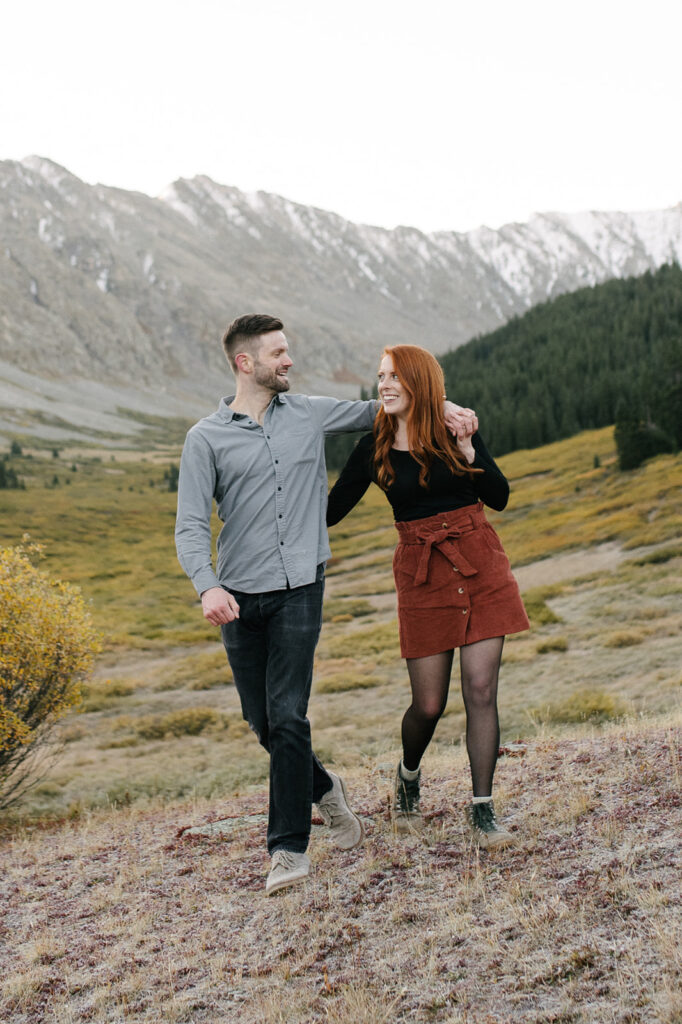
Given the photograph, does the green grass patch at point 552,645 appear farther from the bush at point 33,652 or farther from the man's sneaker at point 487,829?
the man's sneaker at point 487,829

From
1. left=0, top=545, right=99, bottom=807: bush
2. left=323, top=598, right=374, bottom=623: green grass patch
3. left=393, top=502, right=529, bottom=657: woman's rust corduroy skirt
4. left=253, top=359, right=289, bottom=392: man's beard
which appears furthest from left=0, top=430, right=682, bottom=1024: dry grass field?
left=323, top=598, right=374, bottom=623: green grass patch

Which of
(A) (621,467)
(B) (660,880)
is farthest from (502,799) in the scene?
(A) (621,467)

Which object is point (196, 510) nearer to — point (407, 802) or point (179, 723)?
point (407, 802)

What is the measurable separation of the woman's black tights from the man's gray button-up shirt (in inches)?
40.1

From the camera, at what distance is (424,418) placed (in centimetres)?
542

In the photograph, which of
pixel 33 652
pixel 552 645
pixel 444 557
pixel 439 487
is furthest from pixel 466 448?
pixel 552 645

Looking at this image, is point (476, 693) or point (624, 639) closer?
point (476, 693)

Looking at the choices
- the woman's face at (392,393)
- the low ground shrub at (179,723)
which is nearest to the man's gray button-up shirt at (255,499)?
the woman's face at (392,393)

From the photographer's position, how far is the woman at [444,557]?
5.41 meters

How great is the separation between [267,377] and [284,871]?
122 inches

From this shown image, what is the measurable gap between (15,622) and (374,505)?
86662 mm

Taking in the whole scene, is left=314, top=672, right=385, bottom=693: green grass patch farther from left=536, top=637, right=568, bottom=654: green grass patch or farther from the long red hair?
the long red hair

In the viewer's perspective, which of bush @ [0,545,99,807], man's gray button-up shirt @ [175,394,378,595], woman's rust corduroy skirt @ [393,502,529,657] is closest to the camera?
man's gray button-up shirt @ [175,394,378,595]

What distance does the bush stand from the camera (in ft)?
43.7
